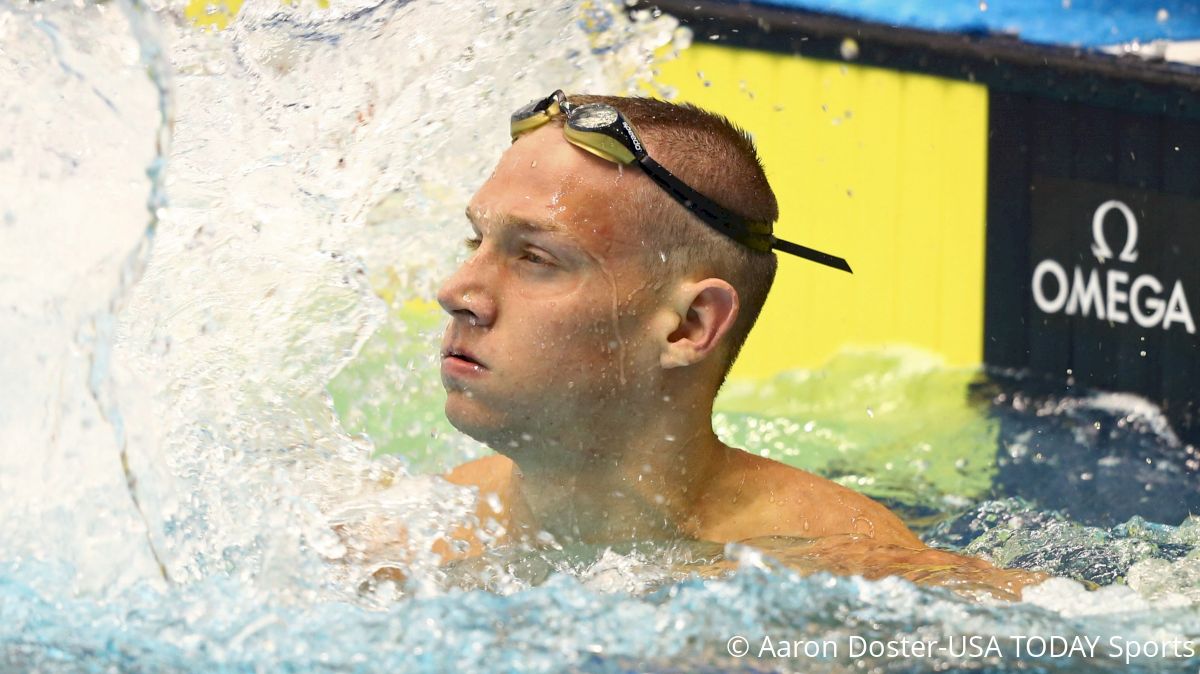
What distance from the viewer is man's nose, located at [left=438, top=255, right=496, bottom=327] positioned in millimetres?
1871

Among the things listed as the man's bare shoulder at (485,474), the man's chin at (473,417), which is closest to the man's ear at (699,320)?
the man's chin at (473,417)

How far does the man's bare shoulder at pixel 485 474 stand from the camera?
7.53 feet

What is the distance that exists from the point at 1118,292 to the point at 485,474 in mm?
3097

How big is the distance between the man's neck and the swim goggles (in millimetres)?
278

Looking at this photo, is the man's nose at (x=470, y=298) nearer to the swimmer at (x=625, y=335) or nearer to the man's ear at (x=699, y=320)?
the swimmer at (x=625, y=335)

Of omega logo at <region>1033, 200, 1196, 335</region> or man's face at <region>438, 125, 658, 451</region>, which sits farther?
omega logo at <region>1033, 200, 1196, 335</region>

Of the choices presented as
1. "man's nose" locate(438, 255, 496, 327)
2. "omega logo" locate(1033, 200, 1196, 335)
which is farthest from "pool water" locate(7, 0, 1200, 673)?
"omega logo" locate(1033, 200, 1196, 335)

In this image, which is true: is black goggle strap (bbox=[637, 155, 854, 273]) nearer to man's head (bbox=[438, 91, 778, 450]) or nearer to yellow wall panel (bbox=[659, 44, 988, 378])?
man's head (bbox=[438, 91, 778, 450])

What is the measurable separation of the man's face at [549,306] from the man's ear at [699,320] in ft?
0.13

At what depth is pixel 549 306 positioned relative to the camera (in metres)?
1.88

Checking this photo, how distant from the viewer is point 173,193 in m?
2.64

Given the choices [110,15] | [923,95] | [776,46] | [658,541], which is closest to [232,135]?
[110,15]

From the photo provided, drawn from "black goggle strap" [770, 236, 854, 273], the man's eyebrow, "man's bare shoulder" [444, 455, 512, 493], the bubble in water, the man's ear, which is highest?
the bubble in water

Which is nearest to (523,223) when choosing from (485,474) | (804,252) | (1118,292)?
(804,252)
